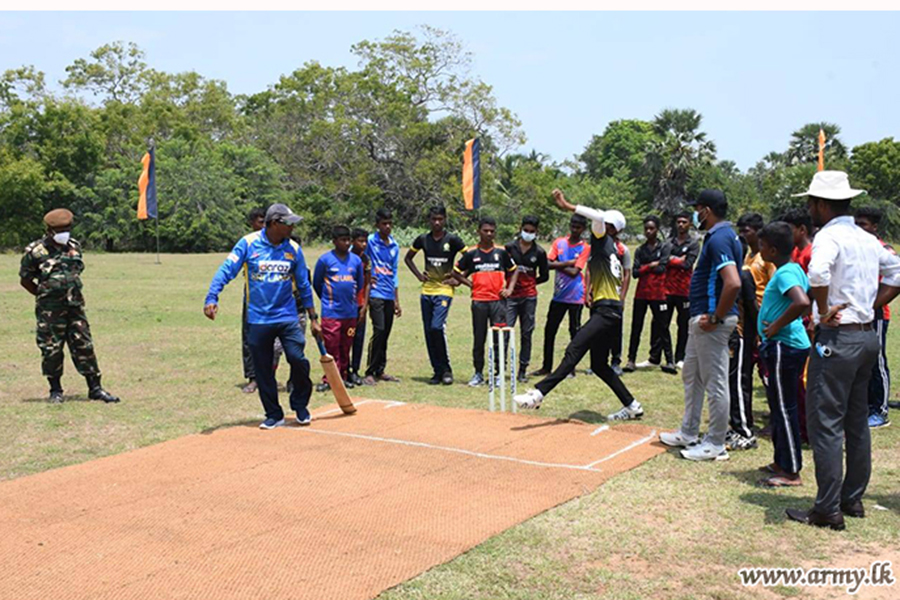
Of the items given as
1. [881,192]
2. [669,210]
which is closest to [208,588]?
[669,210]

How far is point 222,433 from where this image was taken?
793 cm

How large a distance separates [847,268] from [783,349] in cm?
133

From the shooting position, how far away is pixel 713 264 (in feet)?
22.5

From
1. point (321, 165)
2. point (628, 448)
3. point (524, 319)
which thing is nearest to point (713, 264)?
point (628, 448)

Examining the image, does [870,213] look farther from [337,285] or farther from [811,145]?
[811,145]

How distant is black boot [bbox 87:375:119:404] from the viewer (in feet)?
31.3

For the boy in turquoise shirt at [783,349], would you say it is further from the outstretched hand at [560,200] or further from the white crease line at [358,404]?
the white crease line at [358,404]

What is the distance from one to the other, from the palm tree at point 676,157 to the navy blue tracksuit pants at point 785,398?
2225 inches

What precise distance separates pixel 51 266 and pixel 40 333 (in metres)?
0.74

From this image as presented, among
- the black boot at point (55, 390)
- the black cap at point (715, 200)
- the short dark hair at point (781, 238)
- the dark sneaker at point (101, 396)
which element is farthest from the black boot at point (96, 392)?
the short dark hair at point (781, 238)

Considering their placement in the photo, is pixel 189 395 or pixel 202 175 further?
pixel 202 175

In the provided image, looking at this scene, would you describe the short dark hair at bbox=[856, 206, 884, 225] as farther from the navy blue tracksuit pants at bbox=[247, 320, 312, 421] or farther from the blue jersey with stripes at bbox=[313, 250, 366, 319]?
the blue jersey with stripes at bbox=[313, 250, 366, 319]

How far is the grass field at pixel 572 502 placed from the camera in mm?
4586

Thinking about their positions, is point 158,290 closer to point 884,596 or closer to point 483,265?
point 483,265
